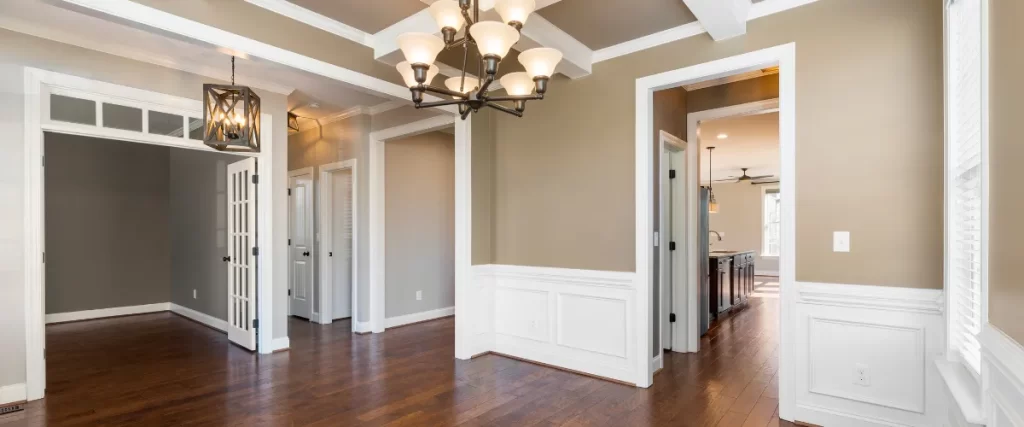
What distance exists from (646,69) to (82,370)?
16.6ft

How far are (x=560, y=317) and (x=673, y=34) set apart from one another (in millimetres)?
2257

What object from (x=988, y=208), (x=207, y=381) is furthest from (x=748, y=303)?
(x=207, y=381)

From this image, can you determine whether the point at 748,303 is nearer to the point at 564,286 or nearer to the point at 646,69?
the point at 564,286

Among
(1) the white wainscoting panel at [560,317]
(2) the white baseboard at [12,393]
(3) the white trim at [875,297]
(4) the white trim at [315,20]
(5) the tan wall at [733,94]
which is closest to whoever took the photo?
(3) the white trim at [875,297]

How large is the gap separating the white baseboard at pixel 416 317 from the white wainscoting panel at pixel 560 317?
1.73 m

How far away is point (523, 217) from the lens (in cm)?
423

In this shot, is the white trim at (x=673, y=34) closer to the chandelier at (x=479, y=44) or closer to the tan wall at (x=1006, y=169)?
the chandelier at (x=479, y=44)

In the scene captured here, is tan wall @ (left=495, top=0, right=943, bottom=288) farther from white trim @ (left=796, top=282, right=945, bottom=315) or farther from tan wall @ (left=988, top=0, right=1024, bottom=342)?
tan wall @ (left=988, top=0, right=1024, bottom=342)

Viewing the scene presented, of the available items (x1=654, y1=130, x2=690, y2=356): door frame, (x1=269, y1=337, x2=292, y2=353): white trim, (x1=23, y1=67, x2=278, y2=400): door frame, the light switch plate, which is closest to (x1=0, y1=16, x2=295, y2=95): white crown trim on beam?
(x1=23, y1=67, x2=278, y2=400): door frame

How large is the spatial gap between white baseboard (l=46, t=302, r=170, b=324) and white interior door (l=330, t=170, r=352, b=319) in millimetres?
2882

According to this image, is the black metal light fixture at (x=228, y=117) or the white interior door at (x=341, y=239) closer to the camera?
the black metal light fixture at (x=228, y=117)

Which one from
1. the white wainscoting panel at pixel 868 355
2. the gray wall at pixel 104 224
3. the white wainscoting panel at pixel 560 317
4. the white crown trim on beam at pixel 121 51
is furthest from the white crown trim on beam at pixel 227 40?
the gray wall at pixel 104 224

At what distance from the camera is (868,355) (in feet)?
8.91

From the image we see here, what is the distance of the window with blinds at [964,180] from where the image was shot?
1781 mm
